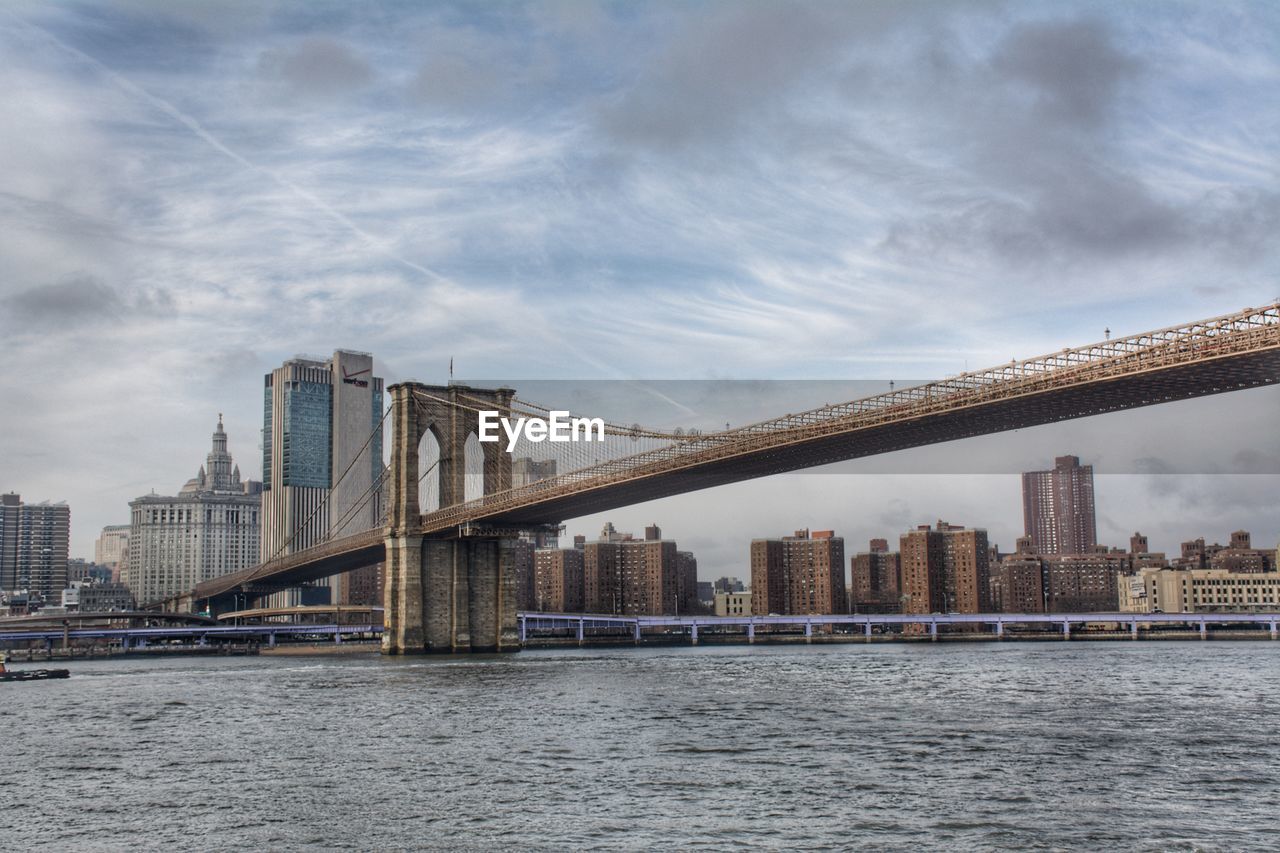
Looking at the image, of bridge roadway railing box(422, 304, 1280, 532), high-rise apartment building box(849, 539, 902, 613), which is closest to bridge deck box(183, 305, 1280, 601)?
bridge roadway railing box(422, 304, 1280, 532)

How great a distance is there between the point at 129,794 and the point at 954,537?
14333cm

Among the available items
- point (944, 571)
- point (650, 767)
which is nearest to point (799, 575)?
point (944, 571)

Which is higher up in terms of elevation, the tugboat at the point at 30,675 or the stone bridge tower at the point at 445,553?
the stone bridge tower at the point at 445,553

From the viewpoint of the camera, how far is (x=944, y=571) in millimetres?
Answer: 160500

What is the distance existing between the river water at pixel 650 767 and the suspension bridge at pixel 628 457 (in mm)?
10106

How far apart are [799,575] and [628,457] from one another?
354 ft

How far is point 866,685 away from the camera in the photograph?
50.6 meters

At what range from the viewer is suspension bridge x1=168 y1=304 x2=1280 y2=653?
41125 millimetres

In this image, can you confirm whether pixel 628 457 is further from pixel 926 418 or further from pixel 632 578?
pixel 632 578

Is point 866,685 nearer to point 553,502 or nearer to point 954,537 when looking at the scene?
point 553,502

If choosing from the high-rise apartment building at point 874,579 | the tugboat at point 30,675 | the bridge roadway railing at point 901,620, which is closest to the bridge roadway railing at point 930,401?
the tugboat at point 30,675

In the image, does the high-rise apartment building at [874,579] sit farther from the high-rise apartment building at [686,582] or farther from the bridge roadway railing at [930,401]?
the bridge roadway railing at [930,401]

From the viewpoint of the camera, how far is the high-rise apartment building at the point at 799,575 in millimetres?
162500

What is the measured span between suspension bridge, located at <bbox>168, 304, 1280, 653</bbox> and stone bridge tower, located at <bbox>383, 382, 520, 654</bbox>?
81mm
